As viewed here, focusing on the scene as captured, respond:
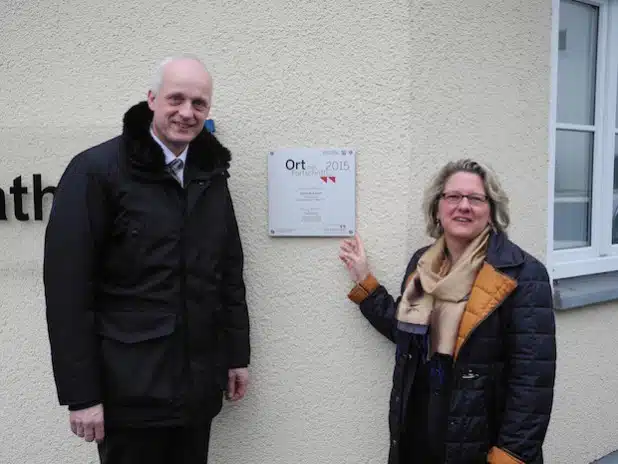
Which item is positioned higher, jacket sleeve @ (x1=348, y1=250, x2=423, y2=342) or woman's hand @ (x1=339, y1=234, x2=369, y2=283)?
woman's hand @ (x1=339, y1=234, x2=369, y2=283)

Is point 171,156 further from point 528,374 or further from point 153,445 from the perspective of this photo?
point 528,374

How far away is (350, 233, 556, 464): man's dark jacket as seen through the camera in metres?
2.11

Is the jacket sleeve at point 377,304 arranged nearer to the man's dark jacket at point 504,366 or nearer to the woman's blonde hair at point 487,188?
the woman's blonde hair at point 487,188

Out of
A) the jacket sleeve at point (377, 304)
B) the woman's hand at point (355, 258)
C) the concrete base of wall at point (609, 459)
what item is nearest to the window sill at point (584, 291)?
the concrete base of wall at point (609, 459)

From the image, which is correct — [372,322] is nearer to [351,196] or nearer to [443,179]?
[351,196]

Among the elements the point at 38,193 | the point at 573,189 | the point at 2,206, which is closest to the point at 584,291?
the point at 573,189

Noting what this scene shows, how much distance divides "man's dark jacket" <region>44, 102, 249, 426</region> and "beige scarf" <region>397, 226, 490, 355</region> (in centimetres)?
76

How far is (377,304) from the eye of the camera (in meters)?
2.67

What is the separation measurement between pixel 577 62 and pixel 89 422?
3.37 metres

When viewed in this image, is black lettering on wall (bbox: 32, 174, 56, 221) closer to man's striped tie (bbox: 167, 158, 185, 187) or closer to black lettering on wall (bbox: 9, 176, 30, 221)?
black lettering on wall (bbox: 9, 176, 30, 221)

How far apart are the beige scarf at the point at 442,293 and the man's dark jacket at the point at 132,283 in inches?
30.0

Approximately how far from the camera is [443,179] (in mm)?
2363

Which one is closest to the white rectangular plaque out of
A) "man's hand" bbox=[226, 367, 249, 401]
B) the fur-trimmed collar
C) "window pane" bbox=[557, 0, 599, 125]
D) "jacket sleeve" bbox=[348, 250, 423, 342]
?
"jacket sleeve" bbox=[348, 250, 423, 342]

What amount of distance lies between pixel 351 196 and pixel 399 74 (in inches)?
22.6
